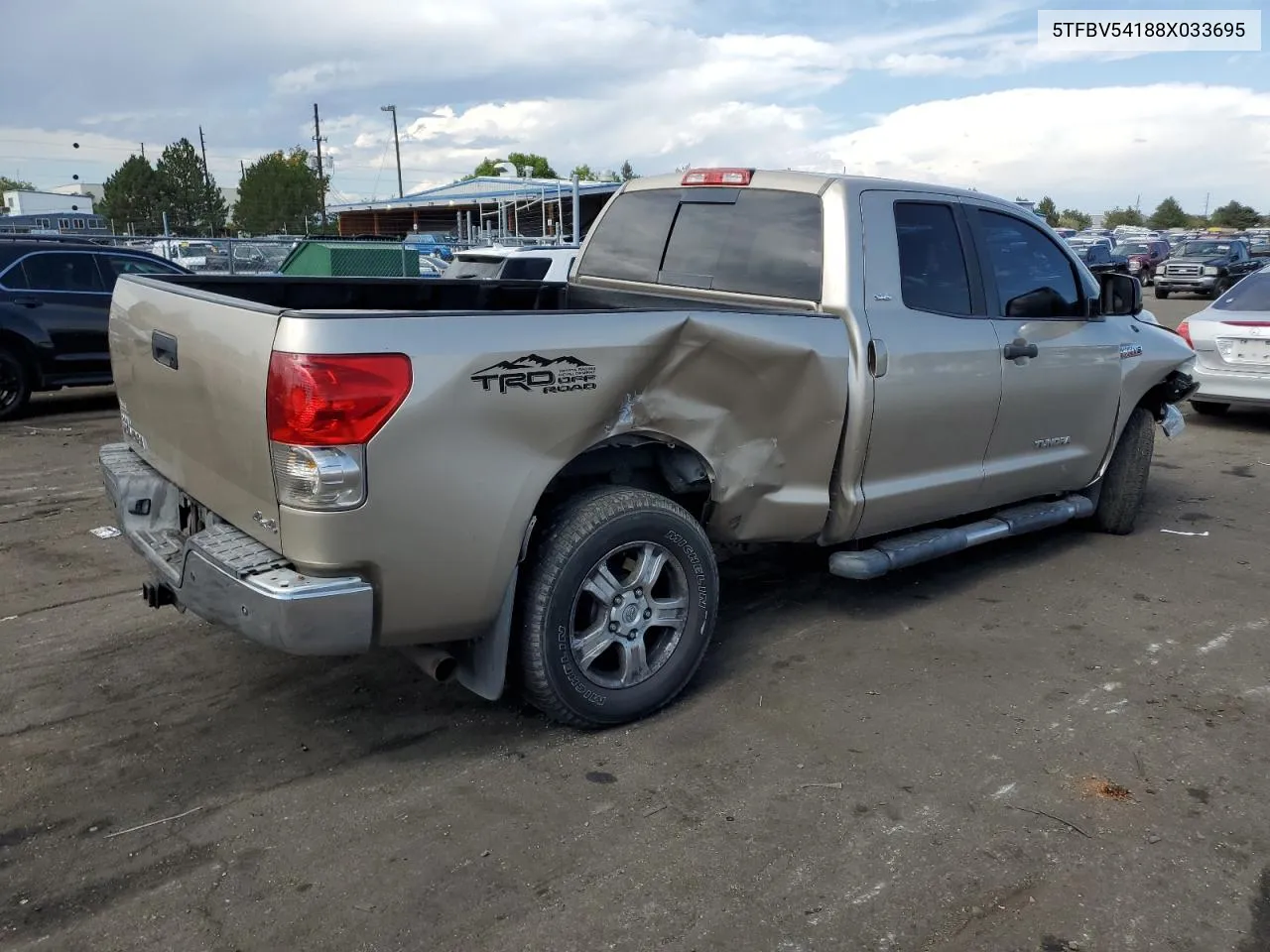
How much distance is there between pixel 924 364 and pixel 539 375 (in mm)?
2018

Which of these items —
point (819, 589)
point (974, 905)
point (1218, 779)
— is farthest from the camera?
point (819, 589)

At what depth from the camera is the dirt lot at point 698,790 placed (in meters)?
2.78

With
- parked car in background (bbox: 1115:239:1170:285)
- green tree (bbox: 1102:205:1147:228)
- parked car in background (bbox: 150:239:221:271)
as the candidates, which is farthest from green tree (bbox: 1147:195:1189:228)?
parked car in background (bbox: 150:239:221:271)

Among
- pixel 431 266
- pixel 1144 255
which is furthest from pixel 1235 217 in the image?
pixel 431 266

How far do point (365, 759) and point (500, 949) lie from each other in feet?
3.75

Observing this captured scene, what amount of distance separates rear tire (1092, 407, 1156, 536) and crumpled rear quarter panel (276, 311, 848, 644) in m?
2.99

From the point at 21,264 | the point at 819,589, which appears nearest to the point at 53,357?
the point at 21,264

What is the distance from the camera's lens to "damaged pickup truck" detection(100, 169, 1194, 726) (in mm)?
3055

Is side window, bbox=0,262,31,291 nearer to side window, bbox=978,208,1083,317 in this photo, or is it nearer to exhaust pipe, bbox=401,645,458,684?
exhaust pipe, bbox=401,645,458,684

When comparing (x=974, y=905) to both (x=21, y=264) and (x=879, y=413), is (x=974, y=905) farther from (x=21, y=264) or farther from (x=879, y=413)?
(x=21, y=264)

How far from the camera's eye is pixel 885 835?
316cm

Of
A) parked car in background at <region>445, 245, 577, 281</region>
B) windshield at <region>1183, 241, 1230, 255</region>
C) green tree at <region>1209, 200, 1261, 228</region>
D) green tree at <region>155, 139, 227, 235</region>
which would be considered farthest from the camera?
green tree at <region>1209, 200, 1261, 228</region>

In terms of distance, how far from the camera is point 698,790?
3.40 metres

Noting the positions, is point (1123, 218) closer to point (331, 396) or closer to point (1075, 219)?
point (1075, 219)
